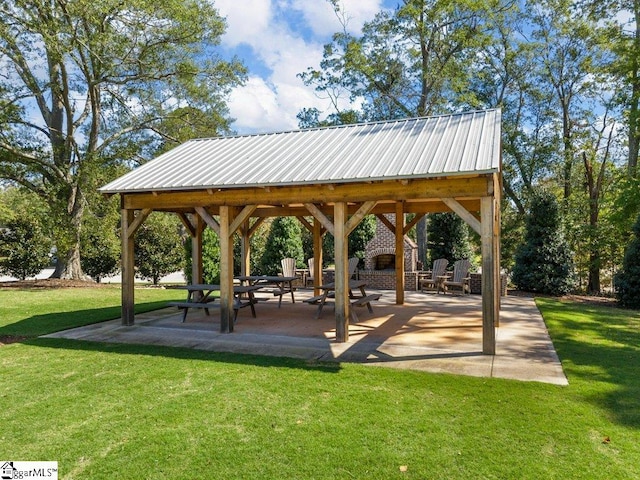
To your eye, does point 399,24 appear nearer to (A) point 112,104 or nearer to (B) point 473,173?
(A) point 112,104

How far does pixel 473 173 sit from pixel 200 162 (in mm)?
5216

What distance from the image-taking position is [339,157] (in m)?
7.03

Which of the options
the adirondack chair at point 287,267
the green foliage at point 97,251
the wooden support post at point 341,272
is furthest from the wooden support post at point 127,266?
the green foliage at point 97,251

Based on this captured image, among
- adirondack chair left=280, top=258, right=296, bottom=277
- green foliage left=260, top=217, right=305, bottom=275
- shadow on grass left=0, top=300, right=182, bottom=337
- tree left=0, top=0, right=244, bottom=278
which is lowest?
shadow on grass left=0, top=300, right=182, bottom=337

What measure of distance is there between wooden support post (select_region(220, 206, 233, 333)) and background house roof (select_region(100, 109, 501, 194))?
Answer: 0.66m

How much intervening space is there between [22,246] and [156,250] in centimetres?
457

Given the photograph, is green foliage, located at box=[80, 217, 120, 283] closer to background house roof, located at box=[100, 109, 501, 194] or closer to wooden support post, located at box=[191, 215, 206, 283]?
wooden support post, located at box=[191, 215, 206, 283]

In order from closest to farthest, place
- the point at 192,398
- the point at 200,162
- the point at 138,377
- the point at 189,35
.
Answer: the point at 192,398 < the point at 138,377 < the point at 200,162 < the point at 189,35

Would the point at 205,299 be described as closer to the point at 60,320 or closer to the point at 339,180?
the point at 60,320

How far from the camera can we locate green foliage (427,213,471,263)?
1582cm

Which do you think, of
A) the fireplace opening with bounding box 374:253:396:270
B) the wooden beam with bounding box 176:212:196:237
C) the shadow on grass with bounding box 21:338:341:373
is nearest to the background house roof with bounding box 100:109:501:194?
the wooden beam with bounding box 176:212:196:237

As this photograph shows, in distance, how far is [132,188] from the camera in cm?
713

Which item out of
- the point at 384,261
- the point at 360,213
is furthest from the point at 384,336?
the point at 384,261

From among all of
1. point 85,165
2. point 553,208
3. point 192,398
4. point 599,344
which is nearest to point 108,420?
point 192,398
